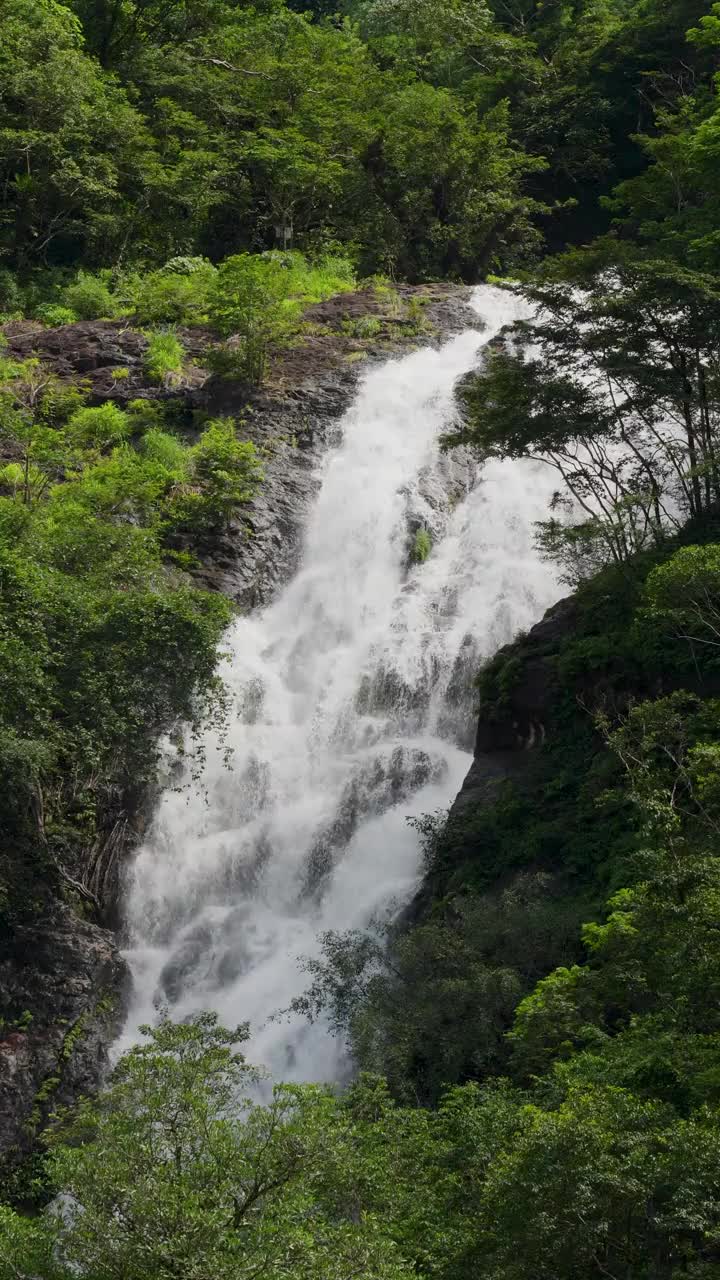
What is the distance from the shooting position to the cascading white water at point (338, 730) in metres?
20.8

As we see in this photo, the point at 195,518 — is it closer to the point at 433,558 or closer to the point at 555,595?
the point at 433,558

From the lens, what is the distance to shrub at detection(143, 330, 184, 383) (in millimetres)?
33156

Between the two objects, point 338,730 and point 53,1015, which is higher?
point 338,730

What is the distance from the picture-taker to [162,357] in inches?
1316

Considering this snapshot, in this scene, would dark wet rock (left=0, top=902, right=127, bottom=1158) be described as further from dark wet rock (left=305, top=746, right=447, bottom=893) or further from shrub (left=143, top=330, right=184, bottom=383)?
shrub (left=143, top=330, right=184, bottom=383)

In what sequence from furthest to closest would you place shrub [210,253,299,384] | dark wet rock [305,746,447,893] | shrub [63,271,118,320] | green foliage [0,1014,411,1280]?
shrub [63,271,118,320] → shrub [210,253,299,384] → dark wet rock [305,746,447,893] → green foliage [0,1014,411,1280]

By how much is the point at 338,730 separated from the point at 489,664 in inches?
129

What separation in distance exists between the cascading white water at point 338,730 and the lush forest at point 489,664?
1.49 metres

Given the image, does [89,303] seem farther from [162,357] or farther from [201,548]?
[201,548]

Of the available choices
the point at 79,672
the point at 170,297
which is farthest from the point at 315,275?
the point at 79,672

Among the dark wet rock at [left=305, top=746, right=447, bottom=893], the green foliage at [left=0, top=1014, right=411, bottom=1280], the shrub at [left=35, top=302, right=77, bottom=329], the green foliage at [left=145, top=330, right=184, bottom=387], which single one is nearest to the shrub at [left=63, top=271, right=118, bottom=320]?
the shrub at [left=35, top=302, right=77, bottom=329]

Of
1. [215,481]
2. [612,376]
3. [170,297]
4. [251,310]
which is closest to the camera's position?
[612,376]

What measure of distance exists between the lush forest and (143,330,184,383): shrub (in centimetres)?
9

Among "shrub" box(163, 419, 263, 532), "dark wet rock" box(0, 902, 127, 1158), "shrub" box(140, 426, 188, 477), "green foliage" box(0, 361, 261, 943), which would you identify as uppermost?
"shrub" box(140, 426, 188, 477)
